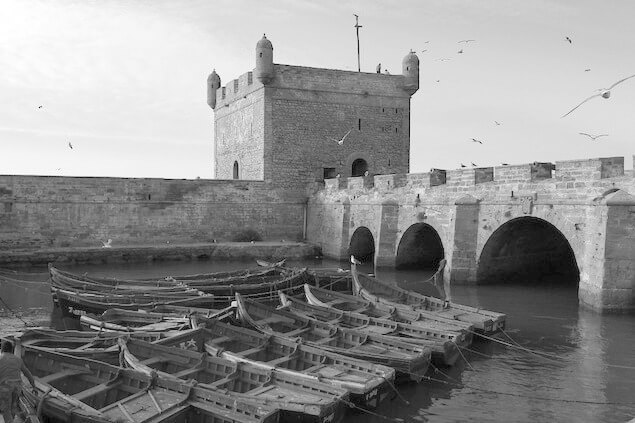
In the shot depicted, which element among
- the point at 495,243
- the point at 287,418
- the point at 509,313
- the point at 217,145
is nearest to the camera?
the point at 287,418

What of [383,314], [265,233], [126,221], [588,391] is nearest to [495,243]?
[383,314]

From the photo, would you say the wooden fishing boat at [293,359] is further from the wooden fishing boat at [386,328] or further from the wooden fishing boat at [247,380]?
the wooden fishing boat at [386,328]

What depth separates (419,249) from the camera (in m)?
26.4

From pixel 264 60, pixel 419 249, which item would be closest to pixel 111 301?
pixel 419 249

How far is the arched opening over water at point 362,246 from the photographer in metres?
28.9

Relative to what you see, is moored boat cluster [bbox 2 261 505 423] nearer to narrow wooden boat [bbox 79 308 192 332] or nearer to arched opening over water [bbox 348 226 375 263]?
narrow wooden boat [bbox 79 308 192 332]

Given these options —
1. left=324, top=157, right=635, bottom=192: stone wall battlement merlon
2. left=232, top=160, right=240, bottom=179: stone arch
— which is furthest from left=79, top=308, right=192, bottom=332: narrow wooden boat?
left=232, top=160, right=240, bottom=179: stone arch

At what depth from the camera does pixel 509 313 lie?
1717 cm

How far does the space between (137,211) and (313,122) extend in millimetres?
10375

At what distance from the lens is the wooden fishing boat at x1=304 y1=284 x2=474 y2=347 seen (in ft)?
42.0

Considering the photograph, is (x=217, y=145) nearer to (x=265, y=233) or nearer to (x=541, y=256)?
(x=265, y=233)

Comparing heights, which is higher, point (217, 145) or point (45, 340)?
point (217, 145)

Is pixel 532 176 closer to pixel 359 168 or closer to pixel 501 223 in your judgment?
pixel 501 223

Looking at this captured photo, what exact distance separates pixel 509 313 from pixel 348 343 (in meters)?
6.98
